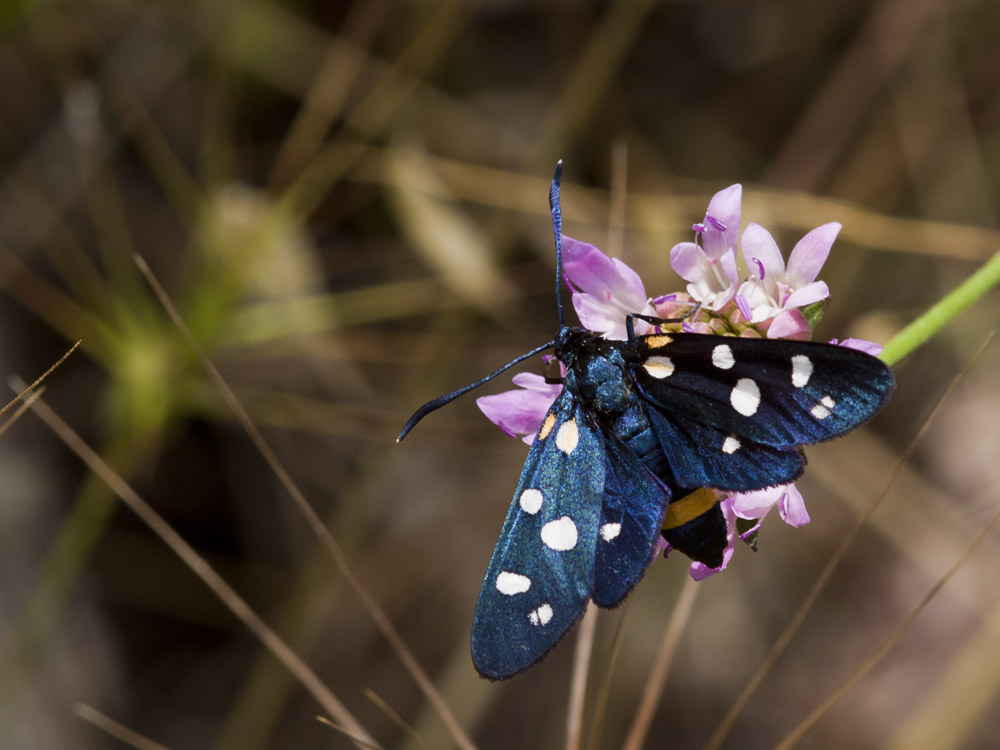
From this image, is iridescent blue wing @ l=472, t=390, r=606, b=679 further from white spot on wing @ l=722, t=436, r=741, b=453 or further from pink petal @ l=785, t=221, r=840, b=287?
pink petal @ l=785, t=221, r=840, b=287

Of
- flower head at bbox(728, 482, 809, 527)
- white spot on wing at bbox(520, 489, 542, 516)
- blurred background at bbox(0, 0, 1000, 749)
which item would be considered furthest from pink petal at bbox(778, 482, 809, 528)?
blurred background at bbox(0, 0, 1000, 749)

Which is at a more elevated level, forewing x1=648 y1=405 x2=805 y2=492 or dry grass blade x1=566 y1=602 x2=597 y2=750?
forewing x1=648 y1=405 x2=805 y2=492

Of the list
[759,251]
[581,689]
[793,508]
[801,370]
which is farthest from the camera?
[581,689]

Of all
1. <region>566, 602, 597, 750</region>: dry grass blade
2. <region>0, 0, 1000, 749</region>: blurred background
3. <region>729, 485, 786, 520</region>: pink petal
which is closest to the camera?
<region>729, 485, 786, 520</region>: pink petal

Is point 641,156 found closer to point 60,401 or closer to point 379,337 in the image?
point 379,337

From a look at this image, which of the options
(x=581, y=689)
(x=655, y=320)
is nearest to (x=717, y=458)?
(x=655, y=320)

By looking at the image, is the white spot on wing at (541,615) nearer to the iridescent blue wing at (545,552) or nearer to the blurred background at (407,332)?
the iridescent blue wing at (545,552)

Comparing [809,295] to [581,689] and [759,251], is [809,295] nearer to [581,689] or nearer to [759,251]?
[759,251]

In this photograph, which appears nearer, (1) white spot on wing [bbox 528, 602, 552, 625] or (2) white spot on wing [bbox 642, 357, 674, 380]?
(1) white spot on wing [bbox 528, 602, 552, 625]
